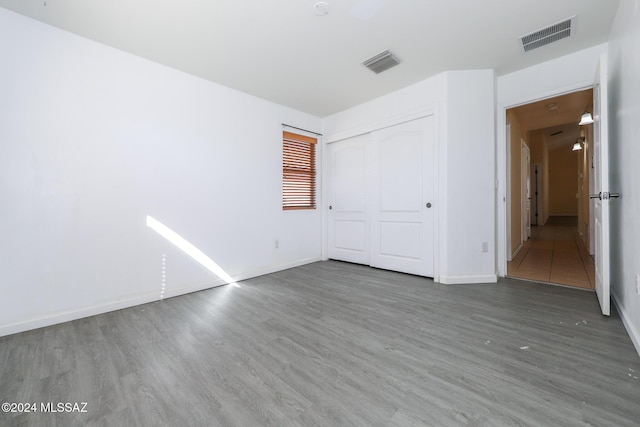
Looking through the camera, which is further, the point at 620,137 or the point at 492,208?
the point at 492,208

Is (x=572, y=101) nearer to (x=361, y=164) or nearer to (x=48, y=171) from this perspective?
(x=361, y=164)

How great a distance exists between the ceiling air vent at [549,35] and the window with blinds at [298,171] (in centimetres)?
298

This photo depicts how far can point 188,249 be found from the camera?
9.86 feet

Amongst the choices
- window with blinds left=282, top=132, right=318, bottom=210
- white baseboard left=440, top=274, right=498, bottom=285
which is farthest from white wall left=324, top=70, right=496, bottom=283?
window with blinds left=282, top=132, right=318, bottom=210

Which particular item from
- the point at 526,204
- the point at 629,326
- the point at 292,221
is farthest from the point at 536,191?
the point at 292,221

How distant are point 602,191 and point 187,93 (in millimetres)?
4157

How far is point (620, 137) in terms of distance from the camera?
2.17 meters

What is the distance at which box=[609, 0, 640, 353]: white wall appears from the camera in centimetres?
173

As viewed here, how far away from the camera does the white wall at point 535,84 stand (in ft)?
8.98

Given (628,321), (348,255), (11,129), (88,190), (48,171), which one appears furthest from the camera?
(348,255)

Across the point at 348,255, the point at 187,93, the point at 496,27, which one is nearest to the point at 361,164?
the point at 348,255

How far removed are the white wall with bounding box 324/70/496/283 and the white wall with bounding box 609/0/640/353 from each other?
977 millimetres

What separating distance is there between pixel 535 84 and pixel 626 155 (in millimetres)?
1504

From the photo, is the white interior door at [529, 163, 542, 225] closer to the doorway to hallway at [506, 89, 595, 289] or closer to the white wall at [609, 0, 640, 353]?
the doorway to hallway at [506, 89, 595, 289]
